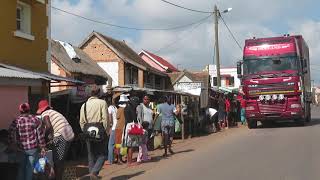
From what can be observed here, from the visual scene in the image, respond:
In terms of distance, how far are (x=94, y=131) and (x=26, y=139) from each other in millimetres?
2023

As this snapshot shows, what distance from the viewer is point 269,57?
2694cm

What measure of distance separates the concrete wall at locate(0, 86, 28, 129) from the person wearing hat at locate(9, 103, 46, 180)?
3352 millimetres

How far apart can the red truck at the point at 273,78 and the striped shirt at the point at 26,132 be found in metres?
18.7

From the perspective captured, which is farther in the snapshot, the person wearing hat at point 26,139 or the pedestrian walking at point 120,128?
the pedestrian walking at point 120,128

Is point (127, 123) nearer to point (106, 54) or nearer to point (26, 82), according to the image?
point (26, 82)

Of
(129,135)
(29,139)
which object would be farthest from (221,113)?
(29,139)

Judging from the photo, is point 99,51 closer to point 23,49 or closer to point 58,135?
point 23,49

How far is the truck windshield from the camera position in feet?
88.0

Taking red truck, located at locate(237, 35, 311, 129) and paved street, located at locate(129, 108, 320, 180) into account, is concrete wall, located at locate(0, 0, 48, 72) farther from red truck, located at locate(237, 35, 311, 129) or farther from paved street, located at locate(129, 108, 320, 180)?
red truck, located at locate(237, 35, 311, 129)

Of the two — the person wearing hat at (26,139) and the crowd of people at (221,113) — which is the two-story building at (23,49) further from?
the crowd of people at (221,113)

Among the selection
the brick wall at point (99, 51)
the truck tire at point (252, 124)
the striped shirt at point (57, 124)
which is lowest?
the truck tire at point (252, 124)

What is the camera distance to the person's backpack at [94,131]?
1119 cm

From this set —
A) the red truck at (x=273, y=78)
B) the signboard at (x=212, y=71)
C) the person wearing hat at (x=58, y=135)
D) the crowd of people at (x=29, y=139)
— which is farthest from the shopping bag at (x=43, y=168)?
the signboard at (x=212, y=71)

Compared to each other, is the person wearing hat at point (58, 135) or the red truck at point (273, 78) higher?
the red truck at point (273, 78)
